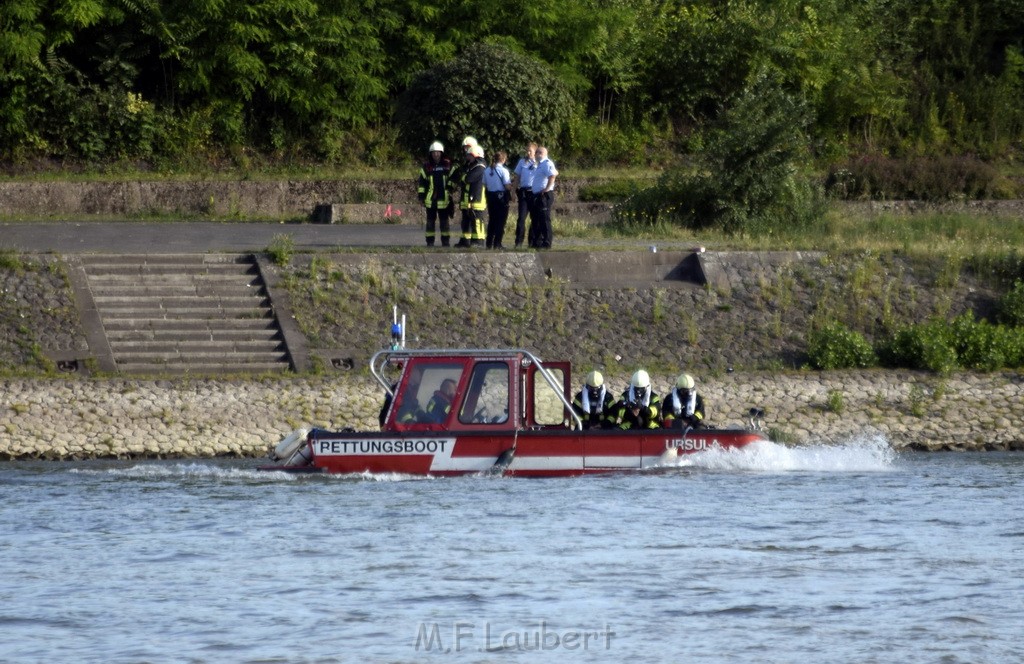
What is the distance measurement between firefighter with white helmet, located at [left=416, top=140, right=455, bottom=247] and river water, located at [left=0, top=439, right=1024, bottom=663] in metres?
8.86

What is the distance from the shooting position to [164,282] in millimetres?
27906

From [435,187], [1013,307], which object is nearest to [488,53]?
[435,187]

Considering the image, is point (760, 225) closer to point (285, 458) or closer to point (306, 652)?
point (285, 458)

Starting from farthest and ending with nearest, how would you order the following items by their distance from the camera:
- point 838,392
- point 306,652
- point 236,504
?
point 838,392 < point 236,504 < point 306,652

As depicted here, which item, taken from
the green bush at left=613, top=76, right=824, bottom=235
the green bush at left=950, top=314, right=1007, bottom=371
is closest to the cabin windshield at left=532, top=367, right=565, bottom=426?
the green bush at left=950, top=314, right=1007, bottom=371

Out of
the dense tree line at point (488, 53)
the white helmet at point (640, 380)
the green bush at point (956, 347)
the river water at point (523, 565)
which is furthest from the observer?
the dense tree line at point (488, 53)

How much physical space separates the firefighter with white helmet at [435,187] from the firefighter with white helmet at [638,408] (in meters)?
9.54

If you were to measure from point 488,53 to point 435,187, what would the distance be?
848 cm

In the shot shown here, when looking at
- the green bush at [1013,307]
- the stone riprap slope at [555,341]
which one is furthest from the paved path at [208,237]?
the green bush at [1013,307]

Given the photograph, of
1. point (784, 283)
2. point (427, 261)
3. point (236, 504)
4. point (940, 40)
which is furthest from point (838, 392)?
point (940, 40)

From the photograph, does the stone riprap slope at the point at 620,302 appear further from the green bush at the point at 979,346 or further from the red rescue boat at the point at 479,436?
the red rescue boat at the point at 479,436

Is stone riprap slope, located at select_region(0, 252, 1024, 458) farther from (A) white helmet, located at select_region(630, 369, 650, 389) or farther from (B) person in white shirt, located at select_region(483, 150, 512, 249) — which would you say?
(A) white helmet, located at select_region(630, 369, 650, 389)

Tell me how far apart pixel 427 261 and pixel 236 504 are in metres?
10.3

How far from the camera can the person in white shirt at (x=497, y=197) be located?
2900cm
